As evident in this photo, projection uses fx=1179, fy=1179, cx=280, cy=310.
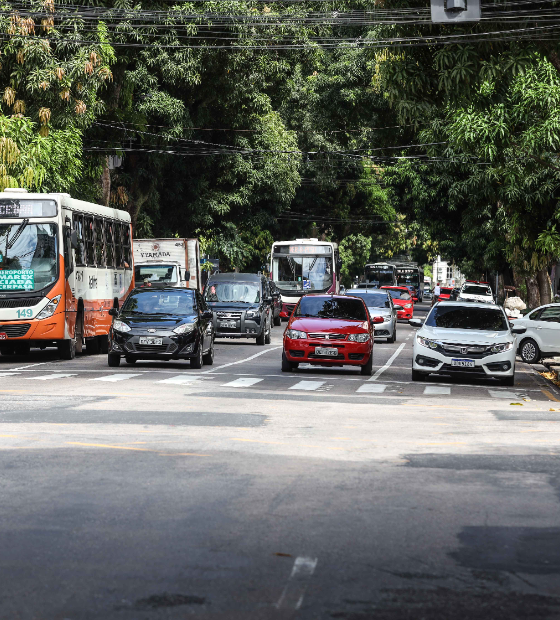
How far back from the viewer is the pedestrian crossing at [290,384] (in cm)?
1905

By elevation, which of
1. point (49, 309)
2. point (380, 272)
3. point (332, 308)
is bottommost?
point (380, 272)

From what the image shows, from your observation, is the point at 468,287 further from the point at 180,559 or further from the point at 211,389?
the point at 180,559

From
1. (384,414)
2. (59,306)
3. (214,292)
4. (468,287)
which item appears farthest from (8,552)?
(468,287)

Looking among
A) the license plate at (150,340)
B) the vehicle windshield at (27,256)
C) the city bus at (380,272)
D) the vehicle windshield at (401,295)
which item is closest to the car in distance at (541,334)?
the license plate at (150,340)

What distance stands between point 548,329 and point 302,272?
2114 cm

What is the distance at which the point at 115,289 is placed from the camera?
30984 millimetres

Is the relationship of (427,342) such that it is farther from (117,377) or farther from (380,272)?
(380,272)

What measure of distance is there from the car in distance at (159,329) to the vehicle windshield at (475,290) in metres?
40.0

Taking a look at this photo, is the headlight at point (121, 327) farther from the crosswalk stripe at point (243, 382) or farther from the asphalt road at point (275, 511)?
the asphalt road at point (275, 511)

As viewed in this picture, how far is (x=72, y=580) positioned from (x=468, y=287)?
2325 inches

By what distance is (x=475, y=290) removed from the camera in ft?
209

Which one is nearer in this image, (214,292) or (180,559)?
(180,559)

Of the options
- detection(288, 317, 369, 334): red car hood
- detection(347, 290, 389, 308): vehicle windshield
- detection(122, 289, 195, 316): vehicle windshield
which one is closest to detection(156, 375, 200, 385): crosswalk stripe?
detection(288, 317, 369, 334): red car hood

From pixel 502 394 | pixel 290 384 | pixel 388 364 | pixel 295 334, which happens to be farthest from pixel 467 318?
pixel 388 364
